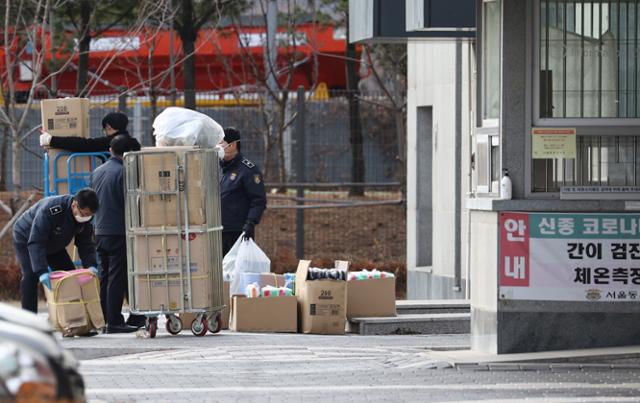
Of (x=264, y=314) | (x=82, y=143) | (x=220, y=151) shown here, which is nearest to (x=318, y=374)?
(x=264, y=314)

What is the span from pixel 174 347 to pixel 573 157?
3748 mm

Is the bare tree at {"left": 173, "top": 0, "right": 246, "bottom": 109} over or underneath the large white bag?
over

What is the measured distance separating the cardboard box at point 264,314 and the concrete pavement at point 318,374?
3.48ft

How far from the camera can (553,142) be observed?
11.1 m

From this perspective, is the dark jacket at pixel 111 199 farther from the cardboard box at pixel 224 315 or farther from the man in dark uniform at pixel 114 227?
the cardboard box at pixel 224 315

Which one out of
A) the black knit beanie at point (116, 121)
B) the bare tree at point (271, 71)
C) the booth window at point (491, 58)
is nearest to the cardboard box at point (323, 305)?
the black knit beanie at point (116, 121)

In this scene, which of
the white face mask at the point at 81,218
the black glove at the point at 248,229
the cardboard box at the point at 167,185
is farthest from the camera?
the black glove at the point at 248,229

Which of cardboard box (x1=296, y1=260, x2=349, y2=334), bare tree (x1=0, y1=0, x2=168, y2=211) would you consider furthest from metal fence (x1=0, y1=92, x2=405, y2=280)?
cardboard box (x1=296, y1=260, x2=349, y2=334)

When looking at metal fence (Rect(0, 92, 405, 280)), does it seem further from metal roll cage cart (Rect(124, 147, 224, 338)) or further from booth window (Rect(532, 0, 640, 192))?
booth window (Rect(532, 0, 640, 192))

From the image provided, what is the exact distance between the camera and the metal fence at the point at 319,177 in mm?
23984

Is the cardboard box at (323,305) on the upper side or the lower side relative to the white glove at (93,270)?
lower

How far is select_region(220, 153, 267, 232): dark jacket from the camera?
14.8m

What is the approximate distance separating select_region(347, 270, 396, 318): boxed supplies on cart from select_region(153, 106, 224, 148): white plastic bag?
86.8 inches

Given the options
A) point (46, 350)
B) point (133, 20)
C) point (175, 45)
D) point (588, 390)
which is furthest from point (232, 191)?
point (175, 45)
